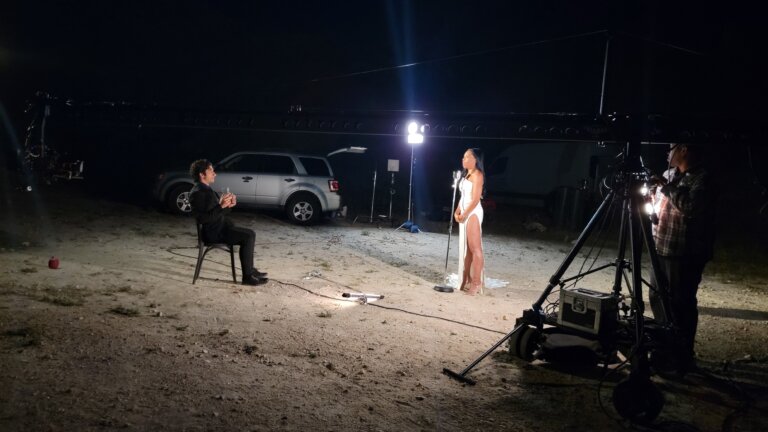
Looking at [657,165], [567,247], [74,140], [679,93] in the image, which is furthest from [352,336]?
[679,93]

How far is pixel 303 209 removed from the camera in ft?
45.8

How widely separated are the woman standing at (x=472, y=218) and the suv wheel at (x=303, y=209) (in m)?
7.18

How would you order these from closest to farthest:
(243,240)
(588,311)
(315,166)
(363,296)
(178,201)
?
1. (588,311)
2. (363,296)
3. (243,240)
4. (178,201)
5. (315,166)

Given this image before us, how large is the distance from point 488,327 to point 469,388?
176cm

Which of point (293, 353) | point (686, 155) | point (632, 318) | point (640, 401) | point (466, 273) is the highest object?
point (686, 155)

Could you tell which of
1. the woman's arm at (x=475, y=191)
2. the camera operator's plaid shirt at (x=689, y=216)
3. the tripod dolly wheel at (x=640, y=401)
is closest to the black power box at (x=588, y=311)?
the tripod dolly wheel at (x=640, y=401)

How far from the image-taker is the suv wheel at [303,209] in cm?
1392

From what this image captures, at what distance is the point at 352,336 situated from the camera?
5.32 meters

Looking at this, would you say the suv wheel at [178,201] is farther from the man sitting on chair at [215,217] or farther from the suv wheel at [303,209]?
the man sitting on chair at [215,217]

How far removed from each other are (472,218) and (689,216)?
282 cm

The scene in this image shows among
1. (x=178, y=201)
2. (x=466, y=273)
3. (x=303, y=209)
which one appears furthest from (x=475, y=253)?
(x=178, y=201)

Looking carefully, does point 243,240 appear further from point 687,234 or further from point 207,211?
point 687,234

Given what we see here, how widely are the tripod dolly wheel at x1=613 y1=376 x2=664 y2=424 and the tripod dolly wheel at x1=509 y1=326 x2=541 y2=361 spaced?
1.12m

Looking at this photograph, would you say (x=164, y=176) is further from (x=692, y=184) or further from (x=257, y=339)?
(x=692, y=184)
